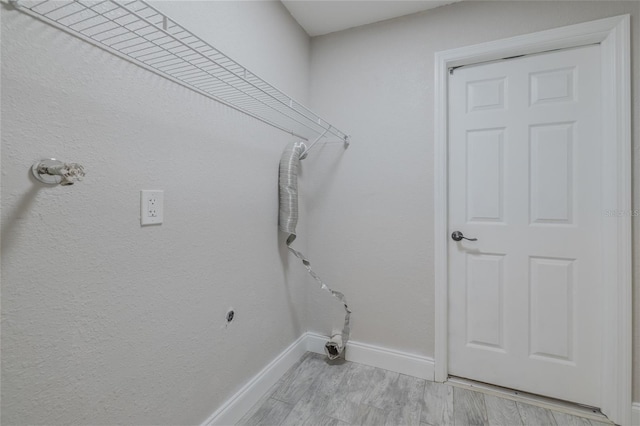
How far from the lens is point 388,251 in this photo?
1928 millimetres

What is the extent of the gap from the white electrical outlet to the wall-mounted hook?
0.25m

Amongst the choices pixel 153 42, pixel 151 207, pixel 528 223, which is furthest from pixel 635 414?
pixel 153 42

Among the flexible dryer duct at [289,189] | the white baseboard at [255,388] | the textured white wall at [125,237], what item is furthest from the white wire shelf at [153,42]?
the white baseboard at [255,388]

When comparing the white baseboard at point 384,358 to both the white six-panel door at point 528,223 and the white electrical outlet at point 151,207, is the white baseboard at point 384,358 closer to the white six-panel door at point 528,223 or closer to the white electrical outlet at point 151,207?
the white six-panel door at point 528,223

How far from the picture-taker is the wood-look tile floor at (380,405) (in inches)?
57.8

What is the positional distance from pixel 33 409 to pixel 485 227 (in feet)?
6.73

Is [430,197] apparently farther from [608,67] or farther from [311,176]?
[608,67]

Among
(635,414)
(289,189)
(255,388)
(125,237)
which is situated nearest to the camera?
(125,237)

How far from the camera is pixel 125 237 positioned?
0.96 meters

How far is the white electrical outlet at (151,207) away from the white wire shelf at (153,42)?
419mm

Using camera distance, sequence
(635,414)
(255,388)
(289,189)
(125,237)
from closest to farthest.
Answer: (125,237), (635,414), (255,388), (289,189)

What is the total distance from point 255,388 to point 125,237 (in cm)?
111

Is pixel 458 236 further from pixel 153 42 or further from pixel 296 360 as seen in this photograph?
pixel 153 42

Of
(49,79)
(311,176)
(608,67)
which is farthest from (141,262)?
(608,67)
